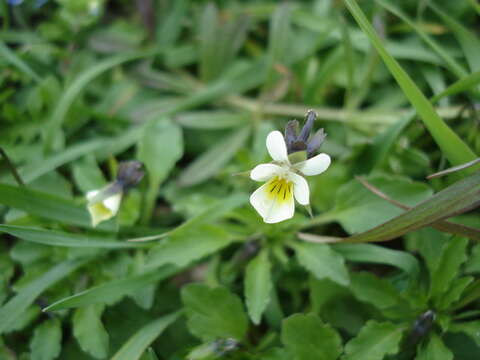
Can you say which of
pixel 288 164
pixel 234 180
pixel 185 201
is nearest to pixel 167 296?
pixel 185 201

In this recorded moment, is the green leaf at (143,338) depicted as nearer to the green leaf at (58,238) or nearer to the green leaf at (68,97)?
the green leaf at (58,238)

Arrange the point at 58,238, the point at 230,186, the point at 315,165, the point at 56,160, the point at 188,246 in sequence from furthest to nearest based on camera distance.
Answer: the point at 230,186, the point at 56,160, the point at 188,246, the point at 58,238, the point at 315,165

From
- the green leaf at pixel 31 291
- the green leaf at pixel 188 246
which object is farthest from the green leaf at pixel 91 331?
the green leaf at pixel 188 246

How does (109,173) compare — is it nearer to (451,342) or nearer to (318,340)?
(318,340)

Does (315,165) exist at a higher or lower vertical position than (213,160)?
lower

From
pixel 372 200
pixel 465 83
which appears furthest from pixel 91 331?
pixel 465 83

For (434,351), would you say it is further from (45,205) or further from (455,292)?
(45,205)
